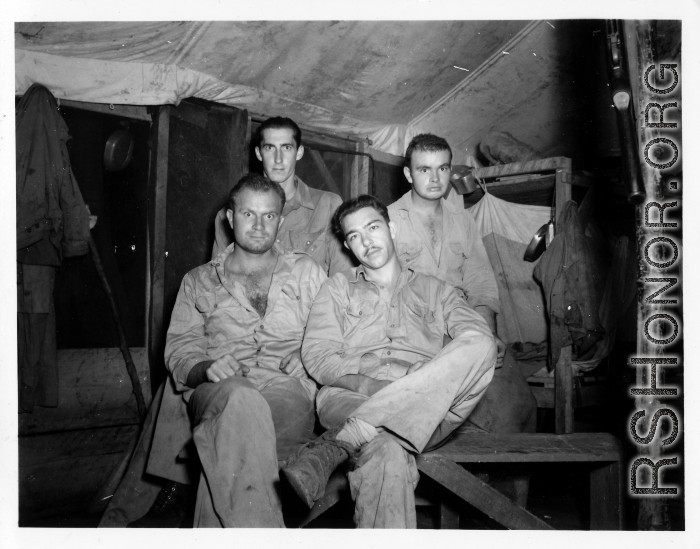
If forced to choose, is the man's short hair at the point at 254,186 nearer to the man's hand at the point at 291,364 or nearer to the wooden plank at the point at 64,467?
the man's hand at the point at 291,364

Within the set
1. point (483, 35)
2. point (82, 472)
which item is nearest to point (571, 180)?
point (483, 35)

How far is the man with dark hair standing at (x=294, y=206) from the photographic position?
336 centimetres

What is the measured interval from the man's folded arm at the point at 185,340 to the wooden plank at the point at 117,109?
212 centimetres

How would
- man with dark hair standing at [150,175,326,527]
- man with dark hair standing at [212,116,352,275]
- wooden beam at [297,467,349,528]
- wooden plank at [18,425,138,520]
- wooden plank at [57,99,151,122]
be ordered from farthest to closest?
wooden plank at [57,99,151,122]
wooden plank at [18,425,138,520]
man with dark hair standing at [212,116,352,275]
wooden beam at [297,467,349,528]
man with dark hair standing at [150,175,326,527]

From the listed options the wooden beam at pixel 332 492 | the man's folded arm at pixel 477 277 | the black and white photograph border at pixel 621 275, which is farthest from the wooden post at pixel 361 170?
the wooden beam at pixel 332 492

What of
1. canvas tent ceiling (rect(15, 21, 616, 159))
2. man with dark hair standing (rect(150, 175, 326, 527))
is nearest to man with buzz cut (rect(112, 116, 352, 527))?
man with dark hair standing (rect(150, 175, 326, 527))

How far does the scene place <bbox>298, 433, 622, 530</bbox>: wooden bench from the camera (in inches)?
92.0

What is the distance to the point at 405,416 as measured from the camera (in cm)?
212

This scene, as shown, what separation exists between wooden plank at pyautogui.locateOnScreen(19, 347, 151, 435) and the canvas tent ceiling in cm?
192

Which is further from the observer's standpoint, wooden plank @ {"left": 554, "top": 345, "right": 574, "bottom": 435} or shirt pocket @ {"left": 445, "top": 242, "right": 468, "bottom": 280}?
wooden plank @ {"left": 554, "top": 345, "right": 574, "bottom": 435}

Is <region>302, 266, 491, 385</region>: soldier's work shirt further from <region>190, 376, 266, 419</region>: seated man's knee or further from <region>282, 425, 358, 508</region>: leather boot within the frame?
<region>282, 425, 358, 508</region>: leather boot

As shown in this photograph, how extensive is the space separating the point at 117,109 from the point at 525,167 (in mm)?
3277
